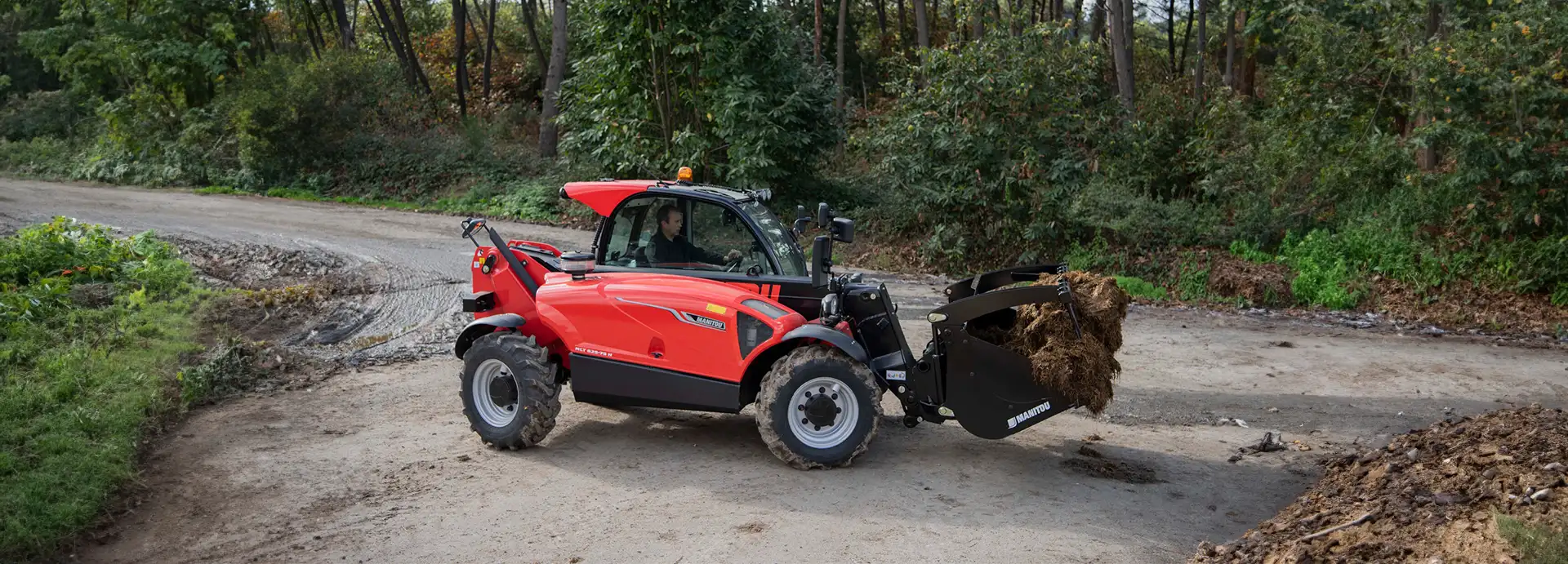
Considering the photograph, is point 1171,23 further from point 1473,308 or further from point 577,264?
point 577,264

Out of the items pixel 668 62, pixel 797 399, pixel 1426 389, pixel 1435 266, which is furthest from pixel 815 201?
pixel 797 399

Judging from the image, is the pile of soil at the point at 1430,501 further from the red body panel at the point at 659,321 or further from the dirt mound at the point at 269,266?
the dirt mound at the point at 269,266

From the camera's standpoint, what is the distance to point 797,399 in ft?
24.5

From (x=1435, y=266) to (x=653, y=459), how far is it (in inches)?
451

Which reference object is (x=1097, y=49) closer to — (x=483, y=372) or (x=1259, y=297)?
(x=1259, y=297)

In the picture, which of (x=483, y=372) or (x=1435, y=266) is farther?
(x=1435, y=266)

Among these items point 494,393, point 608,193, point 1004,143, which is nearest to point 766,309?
point 608,193

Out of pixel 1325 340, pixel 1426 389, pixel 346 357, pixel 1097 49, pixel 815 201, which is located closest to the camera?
pixel 1426 389

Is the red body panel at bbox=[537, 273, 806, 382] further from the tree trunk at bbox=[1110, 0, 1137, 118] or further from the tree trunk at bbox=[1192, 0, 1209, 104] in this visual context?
the tree trunk at bbox=[1192, 0, 1209, 104]

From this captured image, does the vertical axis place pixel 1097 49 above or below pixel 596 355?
above

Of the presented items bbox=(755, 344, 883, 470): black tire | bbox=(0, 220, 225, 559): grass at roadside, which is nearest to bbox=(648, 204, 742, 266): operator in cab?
bbox=(755, 344, 883, 470): black tire

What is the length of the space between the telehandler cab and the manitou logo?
0.01m

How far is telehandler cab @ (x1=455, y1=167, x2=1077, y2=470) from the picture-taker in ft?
24.2

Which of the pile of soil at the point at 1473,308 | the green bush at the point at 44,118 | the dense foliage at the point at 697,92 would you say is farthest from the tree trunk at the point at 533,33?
the pile of soil at the point at 1473,308
